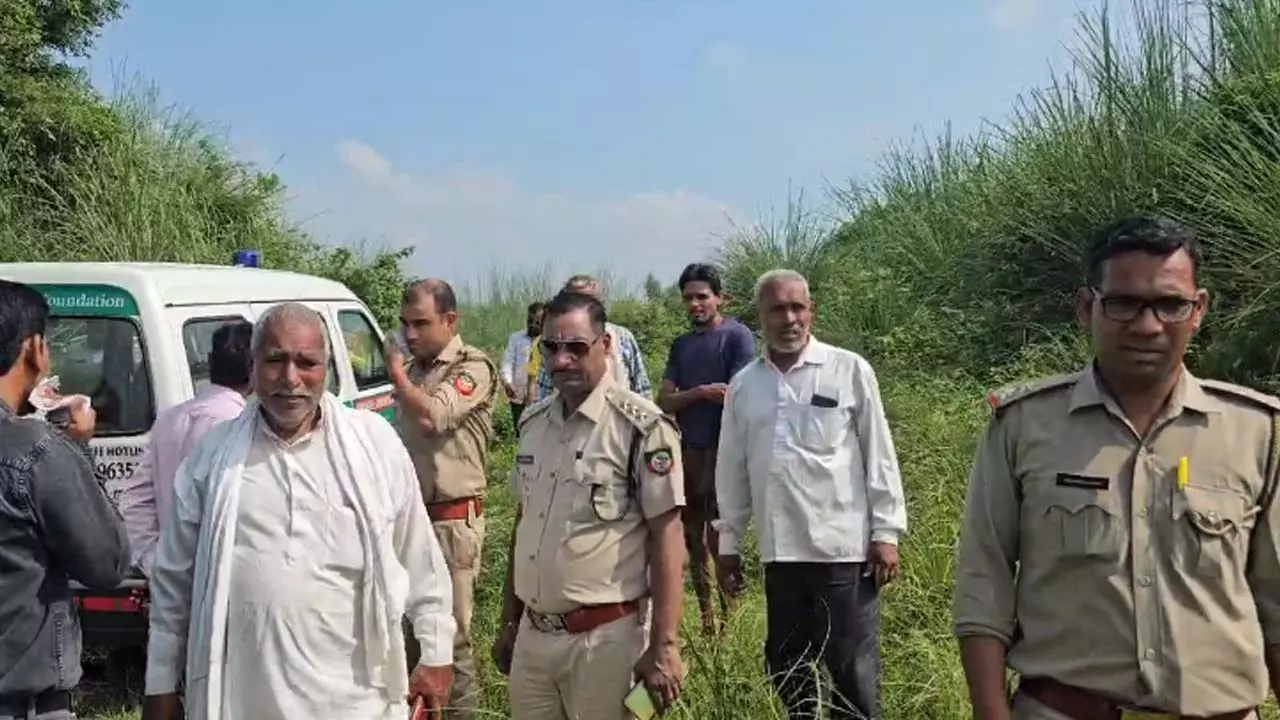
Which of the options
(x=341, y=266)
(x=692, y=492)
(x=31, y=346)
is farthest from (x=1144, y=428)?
(x=341, y=266)

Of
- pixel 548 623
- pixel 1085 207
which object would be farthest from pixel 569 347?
pixel 1085 207

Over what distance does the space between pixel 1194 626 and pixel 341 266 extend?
1384 cm

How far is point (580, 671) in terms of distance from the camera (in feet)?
10.4

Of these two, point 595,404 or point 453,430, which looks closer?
point 595,404

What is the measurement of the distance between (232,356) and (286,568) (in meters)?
1.40

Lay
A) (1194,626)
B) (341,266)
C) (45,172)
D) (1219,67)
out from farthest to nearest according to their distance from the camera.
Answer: (341,266) < (45,172) < (1219,67) < (1194,626)

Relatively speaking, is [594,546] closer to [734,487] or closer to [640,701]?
[640,701]

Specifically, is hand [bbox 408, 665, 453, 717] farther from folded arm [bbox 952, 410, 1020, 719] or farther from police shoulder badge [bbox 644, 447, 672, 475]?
folded arm [bbox 952, 410, 1020, 719]

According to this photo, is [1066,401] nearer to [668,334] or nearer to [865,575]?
[865,575]

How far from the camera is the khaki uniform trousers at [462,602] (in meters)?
4.30

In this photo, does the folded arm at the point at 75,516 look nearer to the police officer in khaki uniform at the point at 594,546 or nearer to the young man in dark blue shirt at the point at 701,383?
the police officer in khaki uniform at the point at 594,546

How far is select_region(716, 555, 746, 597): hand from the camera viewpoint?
4.16 metres

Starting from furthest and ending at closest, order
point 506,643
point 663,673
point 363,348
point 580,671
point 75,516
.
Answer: point 363,348 → point 506,643 → point 580,671 → point 663,673 → point 75,516

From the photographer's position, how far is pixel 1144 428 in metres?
2.15
